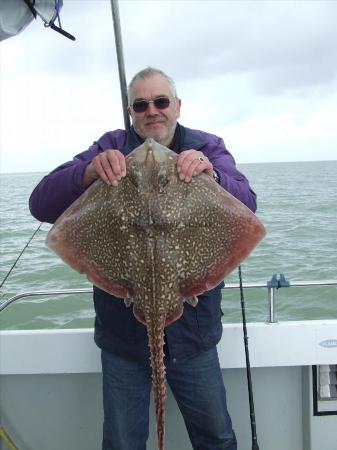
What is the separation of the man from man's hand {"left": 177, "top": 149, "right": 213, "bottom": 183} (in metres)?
0.33

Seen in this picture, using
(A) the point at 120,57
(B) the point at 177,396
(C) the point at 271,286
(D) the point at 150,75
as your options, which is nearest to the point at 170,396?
(B) the point at 177,396

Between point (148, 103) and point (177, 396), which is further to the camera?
point (177, 396)

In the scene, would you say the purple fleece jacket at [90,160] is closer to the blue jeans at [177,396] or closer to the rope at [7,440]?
the blue jeans at [177,396]

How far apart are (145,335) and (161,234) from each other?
820 mm

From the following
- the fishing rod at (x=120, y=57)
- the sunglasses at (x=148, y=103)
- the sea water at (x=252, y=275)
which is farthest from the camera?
the sea water at (x=252, y=275)

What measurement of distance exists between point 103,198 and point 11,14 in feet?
5.71

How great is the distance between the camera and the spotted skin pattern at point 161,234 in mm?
2068

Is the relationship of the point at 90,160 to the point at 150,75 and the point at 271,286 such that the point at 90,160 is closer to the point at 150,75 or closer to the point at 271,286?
the point at 150,75

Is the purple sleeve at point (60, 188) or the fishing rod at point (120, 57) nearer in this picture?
the purple sleeve at point (60, 188)

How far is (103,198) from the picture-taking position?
2.14 m

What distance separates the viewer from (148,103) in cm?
256

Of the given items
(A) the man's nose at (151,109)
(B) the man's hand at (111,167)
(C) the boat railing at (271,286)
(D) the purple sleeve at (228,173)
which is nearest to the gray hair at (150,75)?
(A) the man's nose at (151,109)

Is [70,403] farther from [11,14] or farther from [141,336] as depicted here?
[11,14]

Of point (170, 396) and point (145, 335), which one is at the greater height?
point (145, 335)
